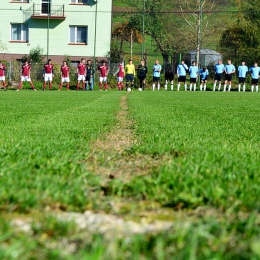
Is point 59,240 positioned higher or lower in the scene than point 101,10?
lower

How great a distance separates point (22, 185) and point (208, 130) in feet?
16.5

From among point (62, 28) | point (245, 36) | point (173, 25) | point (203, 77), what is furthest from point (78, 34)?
point (173, 25)

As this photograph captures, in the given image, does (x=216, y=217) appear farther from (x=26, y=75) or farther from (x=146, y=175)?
(x=26, y=75)

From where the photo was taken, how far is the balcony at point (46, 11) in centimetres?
4863

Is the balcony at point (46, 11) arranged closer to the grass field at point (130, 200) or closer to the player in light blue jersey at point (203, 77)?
the player in light blue jersey at point (203, 77)

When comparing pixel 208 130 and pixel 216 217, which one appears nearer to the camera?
pixel 216 217

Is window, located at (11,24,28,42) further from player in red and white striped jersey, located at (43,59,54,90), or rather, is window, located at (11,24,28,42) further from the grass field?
the grass field

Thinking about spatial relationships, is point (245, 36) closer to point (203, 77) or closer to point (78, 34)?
point (203, 77)

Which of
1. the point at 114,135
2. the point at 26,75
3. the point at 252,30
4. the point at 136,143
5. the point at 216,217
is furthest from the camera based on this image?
the point at 252,30

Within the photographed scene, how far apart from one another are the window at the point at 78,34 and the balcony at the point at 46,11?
1.45 meters

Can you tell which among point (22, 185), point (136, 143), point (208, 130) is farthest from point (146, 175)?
point (208, 130)

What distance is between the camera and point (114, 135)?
24.3 ft

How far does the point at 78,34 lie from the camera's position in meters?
49.7

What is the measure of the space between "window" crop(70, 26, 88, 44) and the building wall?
428mm
